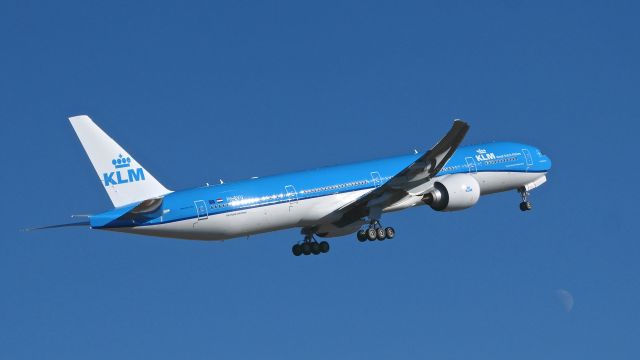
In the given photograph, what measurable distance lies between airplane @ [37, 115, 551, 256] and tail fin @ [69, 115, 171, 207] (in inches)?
1.9

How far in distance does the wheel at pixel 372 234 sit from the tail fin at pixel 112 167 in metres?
11.4

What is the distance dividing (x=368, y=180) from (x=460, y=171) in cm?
562

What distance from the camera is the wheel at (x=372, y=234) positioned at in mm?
66375

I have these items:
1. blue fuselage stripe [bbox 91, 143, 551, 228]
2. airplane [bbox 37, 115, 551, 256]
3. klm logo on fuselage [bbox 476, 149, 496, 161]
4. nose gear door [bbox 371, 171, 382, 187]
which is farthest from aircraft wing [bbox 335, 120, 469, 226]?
klm logo on fuselage [bbox 476, 149, 496, 161]

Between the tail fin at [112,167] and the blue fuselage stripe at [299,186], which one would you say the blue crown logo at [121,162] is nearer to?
the tail fin at [112,167]

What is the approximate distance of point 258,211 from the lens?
63.0m

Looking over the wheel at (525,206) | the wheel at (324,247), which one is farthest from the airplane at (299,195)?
the wheel at (525,206)

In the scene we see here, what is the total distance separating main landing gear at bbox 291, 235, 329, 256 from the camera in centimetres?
6938

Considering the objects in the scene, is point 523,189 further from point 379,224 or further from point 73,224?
point 73,224

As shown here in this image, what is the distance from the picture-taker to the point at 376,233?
218ft

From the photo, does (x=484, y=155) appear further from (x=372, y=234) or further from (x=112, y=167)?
(x=112, y=167)

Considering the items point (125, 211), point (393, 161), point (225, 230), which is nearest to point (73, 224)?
point (125, 211)

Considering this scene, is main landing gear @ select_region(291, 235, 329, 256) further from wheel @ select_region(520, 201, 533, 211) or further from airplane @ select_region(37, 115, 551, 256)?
wheel @ select_region(520, 201, 533, 211)

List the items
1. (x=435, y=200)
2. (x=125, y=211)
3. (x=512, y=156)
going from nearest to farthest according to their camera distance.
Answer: (x=125, y=211) < (x=435, y=200) < (x=512, y=156)
